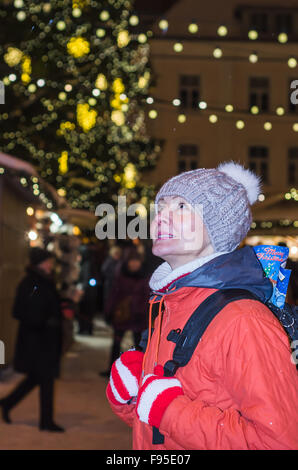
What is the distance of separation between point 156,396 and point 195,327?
244 millimetres

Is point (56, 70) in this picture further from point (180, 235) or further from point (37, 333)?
point (180, 235)

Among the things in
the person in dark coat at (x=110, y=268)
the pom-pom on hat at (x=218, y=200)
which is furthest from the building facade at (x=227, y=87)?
the pom-pom on hat at (x=218, y=200)

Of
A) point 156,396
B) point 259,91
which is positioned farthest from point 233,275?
point 259,91

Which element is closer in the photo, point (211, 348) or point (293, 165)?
point (211, 348)

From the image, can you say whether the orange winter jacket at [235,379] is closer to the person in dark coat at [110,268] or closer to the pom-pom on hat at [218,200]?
the pom-pom on hat at [218,200]

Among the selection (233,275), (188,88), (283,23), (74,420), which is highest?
(283,23)

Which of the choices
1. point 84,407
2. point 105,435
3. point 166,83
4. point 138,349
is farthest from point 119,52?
point 166,83

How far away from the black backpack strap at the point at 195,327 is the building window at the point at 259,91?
3095cm

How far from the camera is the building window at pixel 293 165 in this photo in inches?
1296

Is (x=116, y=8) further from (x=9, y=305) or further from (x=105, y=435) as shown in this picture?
(x=105, y=435)

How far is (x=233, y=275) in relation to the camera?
2258mm
